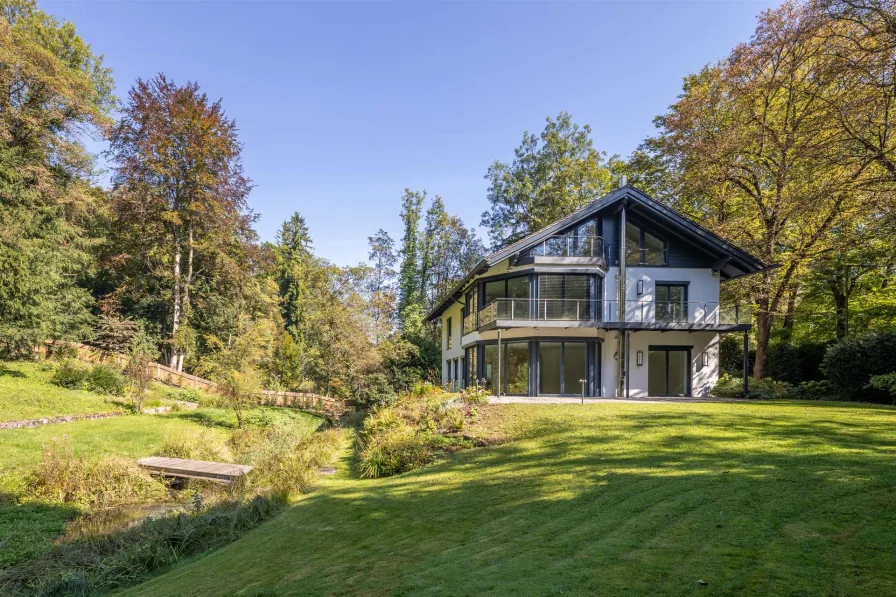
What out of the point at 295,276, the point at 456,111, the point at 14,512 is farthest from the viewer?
the point at 295,276

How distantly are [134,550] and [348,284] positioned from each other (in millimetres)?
31449

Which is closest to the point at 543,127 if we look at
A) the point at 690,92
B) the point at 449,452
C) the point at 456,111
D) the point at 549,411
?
the point at 690,92

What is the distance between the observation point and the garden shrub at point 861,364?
54.6 feet

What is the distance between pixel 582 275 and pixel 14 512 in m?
17.8

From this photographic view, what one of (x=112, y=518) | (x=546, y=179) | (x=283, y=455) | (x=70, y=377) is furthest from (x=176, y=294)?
(x=546, y=179)

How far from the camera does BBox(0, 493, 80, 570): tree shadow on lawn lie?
7.13 meters

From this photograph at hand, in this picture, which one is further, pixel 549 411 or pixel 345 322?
pixel 345 322

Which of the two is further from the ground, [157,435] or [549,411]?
[549,411]

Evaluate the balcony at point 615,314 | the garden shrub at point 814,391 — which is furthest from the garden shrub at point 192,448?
the garden shrub at point 814,391

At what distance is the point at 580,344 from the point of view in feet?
64.5

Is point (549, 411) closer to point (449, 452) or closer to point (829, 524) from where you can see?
point (449, 452)

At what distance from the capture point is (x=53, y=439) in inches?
446

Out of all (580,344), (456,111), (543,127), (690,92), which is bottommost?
(580,344)

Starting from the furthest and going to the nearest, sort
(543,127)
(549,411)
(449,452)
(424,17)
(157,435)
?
(543,127) < (424,17) < (157,435) < (549,411) < (449,452)
